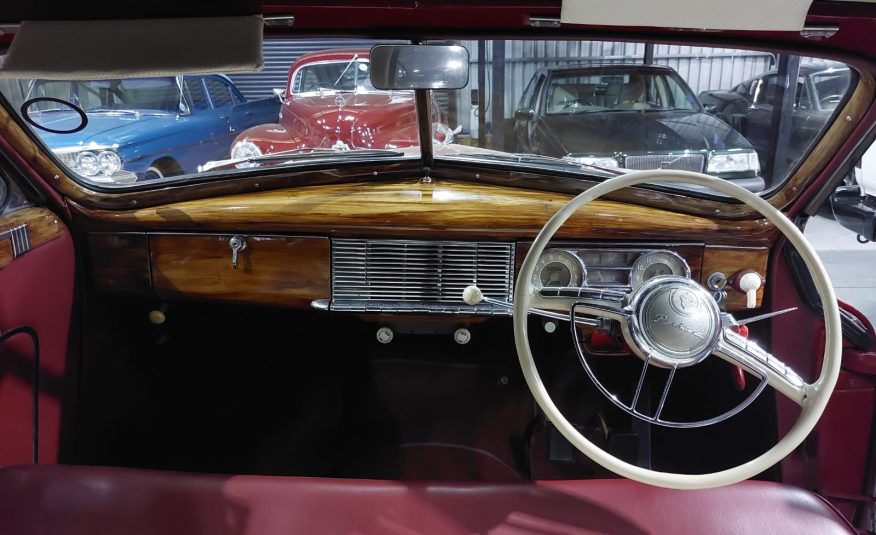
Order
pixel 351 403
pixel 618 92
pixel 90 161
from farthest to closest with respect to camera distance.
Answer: pixel 618 92 < pixel 351 403 < pixel 90 161

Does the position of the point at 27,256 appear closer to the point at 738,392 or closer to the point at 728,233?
the point at 728,233

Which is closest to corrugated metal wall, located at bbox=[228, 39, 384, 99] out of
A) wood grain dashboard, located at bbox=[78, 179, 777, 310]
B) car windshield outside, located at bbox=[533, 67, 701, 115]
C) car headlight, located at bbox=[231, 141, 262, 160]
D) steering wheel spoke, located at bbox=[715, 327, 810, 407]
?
car headlight, located at bbox=[231, 141, 262, 160]

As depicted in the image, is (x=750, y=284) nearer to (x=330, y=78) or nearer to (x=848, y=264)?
(x=330, y=78)

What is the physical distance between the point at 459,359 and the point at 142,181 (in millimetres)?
1254

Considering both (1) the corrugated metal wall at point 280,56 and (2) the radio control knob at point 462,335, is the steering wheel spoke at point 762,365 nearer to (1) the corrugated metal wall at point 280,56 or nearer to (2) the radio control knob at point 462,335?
(2) the radio control knob at point 462,335

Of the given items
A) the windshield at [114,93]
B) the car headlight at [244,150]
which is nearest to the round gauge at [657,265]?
the car headlight at [244,150]

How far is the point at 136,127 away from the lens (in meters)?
3.00

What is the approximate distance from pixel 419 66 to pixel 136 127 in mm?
1823

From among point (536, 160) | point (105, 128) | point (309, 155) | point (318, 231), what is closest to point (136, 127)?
point (105, 128)

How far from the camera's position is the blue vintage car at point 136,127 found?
2.09 meters

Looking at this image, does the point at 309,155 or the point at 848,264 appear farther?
the point at 848,264

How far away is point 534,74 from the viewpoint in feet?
9.11

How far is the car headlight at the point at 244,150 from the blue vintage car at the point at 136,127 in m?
0.04

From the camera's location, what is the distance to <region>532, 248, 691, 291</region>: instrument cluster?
1920 millimetres
